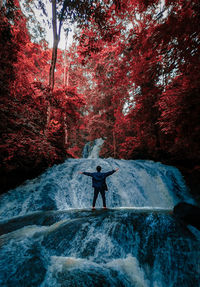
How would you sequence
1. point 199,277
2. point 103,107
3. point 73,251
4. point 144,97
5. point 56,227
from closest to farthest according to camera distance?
point 199,277 < point 73,251 < point 56,227 < point 144,97 < point 103,107

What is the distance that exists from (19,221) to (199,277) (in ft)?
14.2

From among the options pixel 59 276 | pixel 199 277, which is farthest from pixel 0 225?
pixel 199 277

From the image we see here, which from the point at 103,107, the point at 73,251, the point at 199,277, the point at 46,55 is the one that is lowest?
the point at 199,277

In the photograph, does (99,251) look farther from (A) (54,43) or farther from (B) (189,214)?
(A) (54,43)

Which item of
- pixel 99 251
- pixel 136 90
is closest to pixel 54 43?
pixel 136 90

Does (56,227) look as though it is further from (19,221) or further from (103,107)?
(103,107)

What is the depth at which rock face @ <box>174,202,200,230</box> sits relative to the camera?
3.25 metres

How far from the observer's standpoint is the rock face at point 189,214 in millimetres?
3254

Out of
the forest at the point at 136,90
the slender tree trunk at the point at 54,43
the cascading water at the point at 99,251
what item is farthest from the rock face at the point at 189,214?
the slender tree trunk at the point at 54,43

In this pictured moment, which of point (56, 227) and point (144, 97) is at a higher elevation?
point (144, 97)

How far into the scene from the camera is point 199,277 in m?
2.41

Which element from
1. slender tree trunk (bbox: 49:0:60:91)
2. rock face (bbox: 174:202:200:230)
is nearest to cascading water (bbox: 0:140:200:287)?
rock face (bbox: 174:202:200:230)

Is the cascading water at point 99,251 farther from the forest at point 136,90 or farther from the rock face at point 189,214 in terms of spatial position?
the forest at point 136,90

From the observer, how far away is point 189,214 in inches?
134
